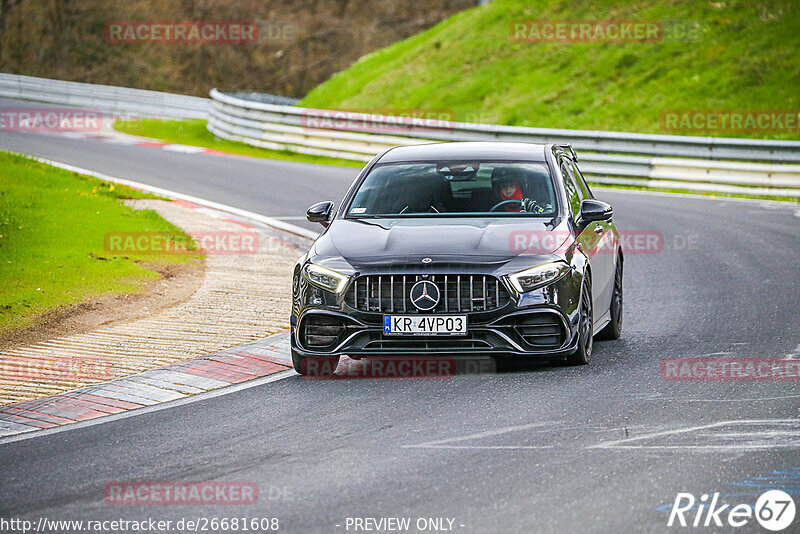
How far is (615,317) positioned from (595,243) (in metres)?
0.86

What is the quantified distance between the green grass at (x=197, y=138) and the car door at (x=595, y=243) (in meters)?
16.7

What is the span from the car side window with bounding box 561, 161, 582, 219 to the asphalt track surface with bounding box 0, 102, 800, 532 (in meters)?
1.18

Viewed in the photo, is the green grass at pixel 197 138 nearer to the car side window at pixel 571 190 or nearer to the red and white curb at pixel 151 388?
the car side window at pixel 571 190

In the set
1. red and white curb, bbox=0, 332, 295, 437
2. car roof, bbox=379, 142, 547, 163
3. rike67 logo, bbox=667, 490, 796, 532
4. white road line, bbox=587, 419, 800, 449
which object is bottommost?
red and white curb, bbox=0, 332, 295, 437

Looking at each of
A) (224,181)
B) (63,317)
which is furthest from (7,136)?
(63,317)

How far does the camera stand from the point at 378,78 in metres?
38.1

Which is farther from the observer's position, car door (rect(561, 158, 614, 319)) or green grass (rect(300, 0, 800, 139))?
green grass (rect(300, 0, 800, 139))

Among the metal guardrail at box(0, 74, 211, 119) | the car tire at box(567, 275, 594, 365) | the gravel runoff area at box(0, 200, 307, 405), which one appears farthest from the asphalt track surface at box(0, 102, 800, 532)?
Result: the metal guardrail at box(0, 74, 211, 119)

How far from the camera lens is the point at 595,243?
10.0 m

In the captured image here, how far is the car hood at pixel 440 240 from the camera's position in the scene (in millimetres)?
8797

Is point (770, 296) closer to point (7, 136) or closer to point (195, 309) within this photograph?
point (195, 309)

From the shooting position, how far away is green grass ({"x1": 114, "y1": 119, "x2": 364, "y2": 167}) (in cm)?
2869

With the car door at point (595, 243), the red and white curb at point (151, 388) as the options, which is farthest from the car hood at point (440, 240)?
the red and white curb at point (151, 388)

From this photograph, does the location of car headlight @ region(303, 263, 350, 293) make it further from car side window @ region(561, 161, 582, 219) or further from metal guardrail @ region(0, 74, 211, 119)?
metal guardrail @ region(0, 74, 211, 119)
